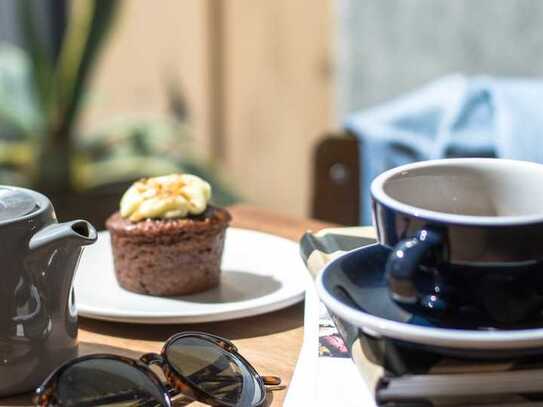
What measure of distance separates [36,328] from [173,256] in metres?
0.24

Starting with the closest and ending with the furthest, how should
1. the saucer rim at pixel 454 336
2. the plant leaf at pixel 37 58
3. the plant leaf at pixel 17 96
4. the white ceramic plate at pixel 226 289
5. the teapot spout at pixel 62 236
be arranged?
the saucer rim at pixel 454 336 → the teapot spout at pixel 62 236 → the white ceramic plate at pixel 226 289 → the plant leaf at pixel 37 58 → the plant leaf at pixel 17 96

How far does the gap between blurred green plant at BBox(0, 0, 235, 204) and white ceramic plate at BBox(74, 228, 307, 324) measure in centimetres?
161

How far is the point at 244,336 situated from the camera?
714 mm

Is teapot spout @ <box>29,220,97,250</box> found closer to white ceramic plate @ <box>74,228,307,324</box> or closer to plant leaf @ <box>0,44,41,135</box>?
white ceramic plate @ <box>74,228,307,324</box>

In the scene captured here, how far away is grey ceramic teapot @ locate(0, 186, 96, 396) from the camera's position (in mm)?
580

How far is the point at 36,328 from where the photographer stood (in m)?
0.60

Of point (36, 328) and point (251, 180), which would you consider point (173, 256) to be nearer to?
point (36, 328)

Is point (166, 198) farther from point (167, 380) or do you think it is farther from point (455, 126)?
point (455, 126)

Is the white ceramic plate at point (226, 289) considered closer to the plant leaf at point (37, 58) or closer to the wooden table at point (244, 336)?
the wooden table at point (244, 336)

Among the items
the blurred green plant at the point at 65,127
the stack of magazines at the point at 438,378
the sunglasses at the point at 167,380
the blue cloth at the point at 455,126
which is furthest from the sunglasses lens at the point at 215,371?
the blurred green plant at the point at 65,127

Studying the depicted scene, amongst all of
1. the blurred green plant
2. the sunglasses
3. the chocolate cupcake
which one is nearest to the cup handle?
the sunglasses

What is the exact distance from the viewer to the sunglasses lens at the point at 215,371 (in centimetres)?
58

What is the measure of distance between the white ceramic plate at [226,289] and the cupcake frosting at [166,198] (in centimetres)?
7

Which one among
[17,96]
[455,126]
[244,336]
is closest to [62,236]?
[244,336]
